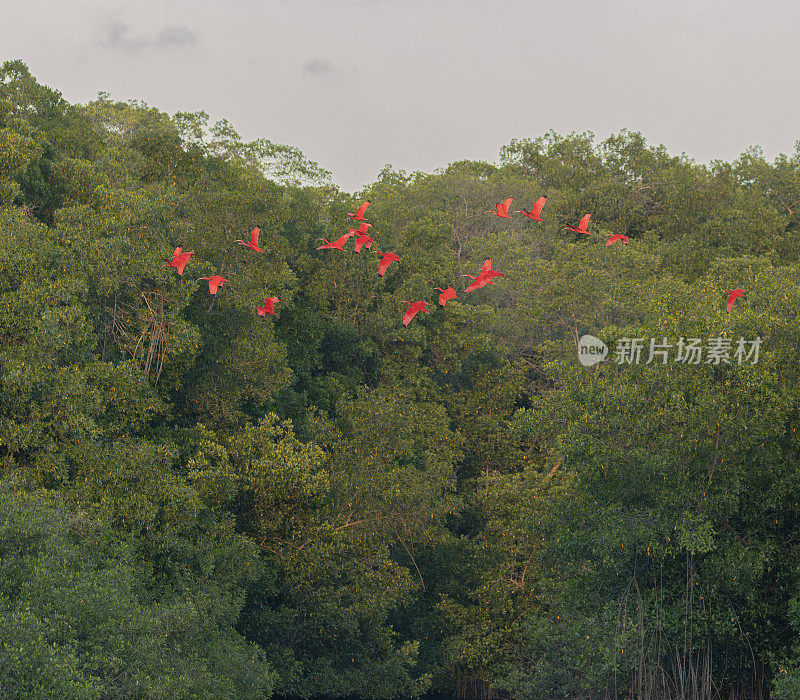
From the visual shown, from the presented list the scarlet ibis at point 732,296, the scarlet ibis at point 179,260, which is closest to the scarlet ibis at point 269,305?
the scarlet ibis at point 179,260

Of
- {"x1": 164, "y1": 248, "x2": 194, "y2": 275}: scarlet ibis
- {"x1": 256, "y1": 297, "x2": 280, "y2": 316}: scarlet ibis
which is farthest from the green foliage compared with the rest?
{"x1": 164, "y1": 248, "x2": 194, "y2": 275}: scarlet ibis

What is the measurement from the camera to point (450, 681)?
1912cm

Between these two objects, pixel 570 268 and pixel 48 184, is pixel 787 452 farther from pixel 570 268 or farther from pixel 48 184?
pixel 48 184

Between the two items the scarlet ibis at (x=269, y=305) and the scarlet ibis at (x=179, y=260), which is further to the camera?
the scarlet ibis at (x=269, y=305)

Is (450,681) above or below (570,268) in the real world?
below

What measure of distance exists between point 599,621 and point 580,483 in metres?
2.06

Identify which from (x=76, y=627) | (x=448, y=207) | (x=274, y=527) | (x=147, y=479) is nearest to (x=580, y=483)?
(x=274, y=527)

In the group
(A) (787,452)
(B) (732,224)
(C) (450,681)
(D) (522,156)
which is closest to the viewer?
(A) (787,452)

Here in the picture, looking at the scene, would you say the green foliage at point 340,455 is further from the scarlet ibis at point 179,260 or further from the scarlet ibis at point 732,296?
the scarlet ibis at point 179,260

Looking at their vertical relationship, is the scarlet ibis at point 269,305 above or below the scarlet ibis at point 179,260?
below

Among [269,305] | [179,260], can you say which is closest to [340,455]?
[269,305]

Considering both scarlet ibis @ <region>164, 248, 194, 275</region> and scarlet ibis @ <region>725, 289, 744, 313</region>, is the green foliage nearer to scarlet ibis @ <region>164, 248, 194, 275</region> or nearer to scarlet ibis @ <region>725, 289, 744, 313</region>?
scarlet ibis @ <region>725, 289, 744, 313</region>

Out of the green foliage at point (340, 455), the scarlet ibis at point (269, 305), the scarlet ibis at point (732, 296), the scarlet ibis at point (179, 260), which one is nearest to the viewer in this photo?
the scarlet ibis at point (179, 260)

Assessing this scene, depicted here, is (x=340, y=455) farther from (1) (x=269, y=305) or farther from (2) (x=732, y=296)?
(2) (x=732, y=296)
